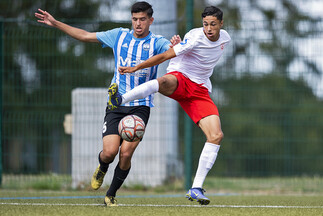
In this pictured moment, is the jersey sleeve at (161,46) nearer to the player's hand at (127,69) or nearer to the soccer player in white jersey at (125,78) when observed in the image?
the soccer player in white jersey at (125,78)

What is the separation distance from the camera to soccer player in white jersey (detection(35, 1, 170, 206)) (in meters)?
7.20

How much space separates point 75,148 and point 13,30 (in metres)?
2.28

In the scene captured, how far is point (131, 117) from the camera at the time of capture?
275 inches

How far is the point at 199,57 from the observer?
725 cm

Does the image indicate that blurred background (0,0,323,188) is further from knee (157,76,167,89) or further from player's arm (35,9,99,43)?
knee (157,76,167,89)

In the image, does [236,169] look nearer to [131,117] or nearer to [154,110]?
[154,110]

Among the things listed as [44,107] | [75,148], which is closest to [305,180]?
[75,148]

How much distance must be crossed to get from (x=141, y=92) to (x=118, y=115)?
57 centimetres

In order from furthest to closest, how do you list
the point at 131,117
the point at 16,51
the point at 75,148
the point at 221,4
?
the point at 221,4 → the point at 16,51 → the point at 75,148 → the point at 131,117

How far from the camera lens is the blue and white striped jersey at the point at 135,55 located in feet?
23.9

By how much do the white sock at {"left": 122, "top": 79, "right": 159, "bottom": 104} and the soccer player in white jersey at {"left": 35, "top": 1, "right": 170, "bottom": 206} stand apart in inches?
Result: 16.1

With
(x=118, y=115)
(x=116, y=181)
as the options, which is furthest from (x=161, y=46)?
(x=116, y=181)

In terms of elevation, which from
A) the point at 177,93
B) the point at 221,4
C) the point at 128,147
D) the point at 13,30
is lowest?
the point at 128,147

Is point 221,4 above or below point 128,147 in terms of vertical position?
above
